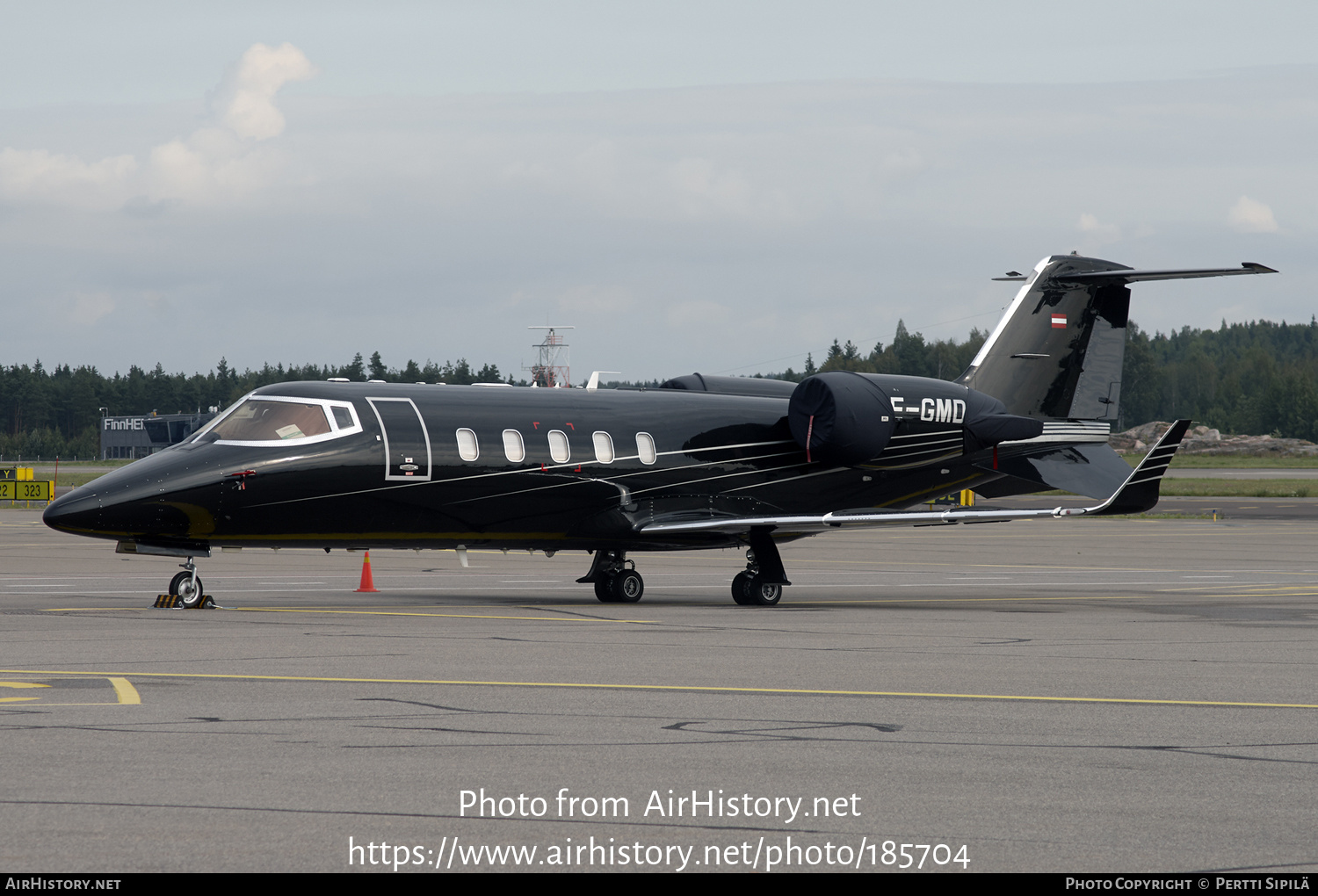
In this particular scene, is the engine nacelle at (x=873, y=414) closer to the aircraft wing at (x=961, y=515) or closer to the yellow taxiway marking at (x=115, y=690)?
the aircraft wing at (x=961, y=515)

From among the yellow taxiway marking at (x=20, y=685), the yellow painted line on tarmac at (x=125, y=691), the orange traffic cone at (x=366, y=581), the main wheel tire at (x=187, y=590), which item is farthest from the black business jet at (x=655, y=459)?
the yellow painted line on tarmac at (x=125, y=691)

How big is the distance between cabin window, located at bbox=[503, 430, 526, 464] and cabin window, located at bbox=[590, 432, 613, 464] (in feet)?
4.48

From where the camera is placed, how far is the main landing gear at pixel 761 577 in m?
24.6

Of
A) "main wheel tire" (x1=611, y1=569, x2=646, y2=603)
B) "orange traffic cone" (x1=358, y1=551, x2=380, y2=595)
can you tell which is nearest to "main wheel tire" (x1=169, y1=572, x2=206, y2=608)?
"orange traffic cone" (x1=358, y1=551, x2=380, y2=595)

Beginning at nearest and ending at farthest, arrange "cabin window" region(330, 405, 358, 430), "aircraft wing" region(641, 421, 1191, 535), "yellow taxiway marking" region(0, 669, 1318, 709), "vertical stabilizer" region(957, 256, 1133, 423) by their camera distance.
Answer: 1. "yellow taxiway marking" region(0, 669, 1318, 709)
2. "cabin window" region(330, 405, 358, 430)
3. "aircraft wing" region(641, 421, 1191, 535)
4. "vertical stabilizer" region(957, 256, 1133, 423)

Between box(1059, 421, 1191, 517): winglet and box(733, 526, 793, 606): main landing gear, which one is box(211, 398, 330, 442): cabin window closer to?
box(733, 526, 793, 606): main landing gear

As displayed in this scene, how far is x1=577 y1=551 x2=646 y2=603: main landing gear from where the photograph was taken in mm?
24844

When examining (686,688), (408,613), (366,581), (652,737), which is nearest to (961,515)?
(408,613)

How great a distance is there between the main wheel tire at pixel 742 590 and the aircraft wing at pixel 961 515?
81cm

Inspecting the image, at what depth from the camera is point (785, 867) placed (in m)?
6.85

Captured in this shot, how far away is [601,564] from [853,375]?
560 centimetres

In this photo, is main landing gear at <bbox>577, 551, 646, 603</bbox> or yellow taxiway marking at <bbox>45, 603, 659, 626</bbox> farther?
main landing gear at <bbox>577, 551, 646, 603</bbox>

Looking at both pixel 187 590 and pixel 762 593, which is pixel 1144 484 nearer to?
pixel 762 593

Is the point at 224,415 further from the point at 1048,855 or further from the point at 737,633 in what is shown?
the point at 1048,855
